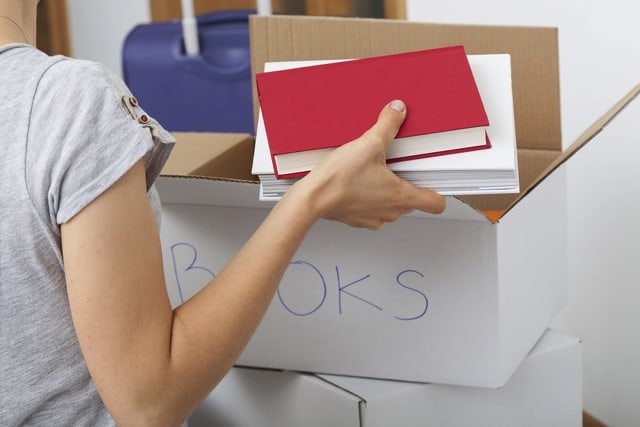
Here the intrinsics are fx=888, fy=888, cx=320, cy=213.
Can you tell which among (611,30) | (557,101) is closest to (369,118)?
(557,101)

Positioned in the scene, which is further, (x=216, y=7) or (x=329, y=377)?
(x=216, y=7)

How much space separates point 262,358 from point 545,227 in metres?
0.33

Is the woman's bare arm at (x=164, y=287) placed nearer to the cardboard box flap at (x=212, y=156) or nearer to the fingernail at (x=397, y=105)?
the fingernail at (x=397, y=105)

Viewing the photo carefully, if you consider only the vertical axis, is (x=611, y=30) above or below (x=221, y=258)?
above

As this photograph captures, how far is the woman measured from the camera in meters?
0.59

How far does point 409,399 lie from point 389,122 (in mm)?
328

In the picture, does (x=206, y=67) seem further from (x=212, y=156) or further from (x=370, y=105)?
(x=370, y=105)

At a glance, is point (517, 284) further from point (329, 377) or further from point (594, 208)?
point (594, 208)

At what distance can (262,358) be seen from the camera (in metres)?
0.96

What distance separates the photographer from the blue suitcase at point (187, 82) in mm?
1771

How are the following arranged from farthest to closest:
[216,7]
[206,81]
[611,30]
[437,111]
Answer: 1. [216,7]
2. [206,81]
3. [611,30]
4. [437,111]

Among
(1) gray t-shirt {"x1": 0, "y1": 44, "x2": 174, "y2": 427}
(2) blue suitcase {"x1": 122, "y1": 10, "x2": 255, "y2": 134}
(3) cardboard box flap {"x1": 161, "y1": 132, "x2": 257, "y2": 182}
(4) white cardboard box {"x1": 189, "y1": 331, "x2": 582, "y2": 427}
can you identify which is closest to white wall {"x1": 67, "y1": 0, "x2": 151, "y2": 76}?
(2) blue suitcase {"x1": 122, "y1": 10, "x2": 255, "y2": 134}

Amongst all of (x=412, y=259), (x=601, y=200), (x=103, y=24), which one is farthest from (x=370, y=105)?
(x=103, y=24)

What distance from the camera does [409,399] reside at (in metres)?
0.92
